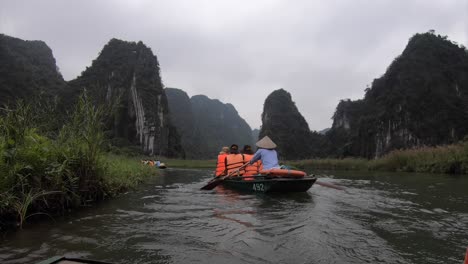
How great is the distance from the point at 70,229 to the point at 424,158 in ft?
49.2

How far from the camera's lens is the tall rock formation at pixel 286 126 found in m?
59.3

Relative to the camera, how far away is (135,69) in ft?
181

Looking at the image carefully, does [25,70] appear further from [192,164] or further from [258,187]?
[258,187]

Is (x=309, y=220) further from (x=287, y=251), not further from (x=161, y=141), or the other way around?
(x=161, y=141)

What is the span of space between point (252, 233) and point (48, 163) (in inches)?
103

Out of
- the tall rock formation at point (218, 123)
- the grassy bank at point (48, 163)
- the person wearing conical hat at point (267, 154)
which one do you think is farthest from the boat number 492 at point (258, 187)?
the tall rock formation at point (218, 123)

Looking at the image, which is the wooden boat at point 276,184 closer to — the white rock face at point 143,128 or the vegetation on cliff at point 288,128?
the white rock face at point 143,128

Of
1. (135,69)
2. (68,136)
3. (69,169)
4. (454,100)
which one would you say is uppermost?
(135,69)

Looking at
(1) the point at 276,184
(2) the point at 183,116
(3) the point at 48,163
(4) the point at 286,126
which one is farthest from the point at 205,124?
(3) the point at 48,163

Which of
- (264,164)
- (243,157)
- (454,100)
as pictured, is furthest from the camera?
(454,100)

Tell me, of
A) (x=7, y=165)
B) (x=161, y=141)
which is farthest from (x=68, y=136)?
(x=161, y=141)

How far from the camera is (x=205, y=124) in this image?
11394 centimetres

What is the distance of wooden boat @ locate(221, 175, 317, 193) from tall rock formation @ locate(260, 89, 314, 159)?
166 feet

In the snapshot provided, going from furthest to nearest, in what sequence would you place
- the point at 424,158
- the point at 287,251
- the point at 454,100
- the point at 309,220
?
the point at 454,100 → the point at 424,158 → the point at 309,220 → the point at 287,251
